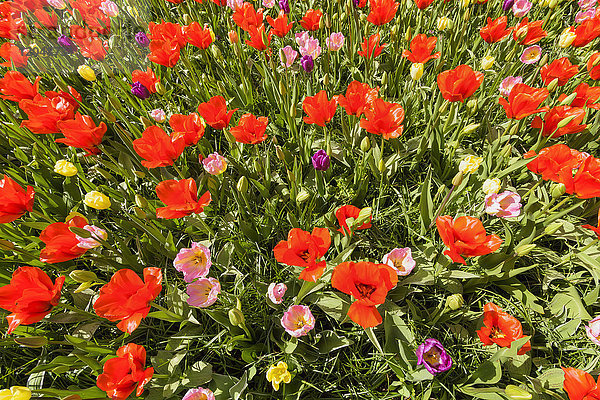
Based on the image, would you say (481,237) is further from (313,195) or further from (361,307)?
(313,195)

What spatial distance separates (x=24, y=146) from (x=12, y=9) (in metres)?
1.19

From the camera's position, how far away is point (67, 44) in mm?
2312

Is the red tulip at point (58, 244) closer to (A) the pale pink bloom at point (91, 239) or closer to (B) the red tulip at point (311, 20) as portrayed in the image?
(A) the pale pink bloom at point (91, 239)

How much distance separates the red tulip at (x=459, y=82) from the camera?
4.47 feet

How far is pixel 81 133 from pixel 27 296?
2.38 feet

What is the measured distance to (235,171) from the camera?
1.83 metres

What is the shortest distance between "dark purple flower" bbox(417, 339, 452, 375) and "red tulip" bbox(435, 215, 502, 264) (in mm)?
292

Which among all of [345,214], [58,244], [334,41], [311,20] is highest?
[311,20]

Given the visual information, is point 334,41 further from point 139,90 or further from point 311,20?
point 139,90

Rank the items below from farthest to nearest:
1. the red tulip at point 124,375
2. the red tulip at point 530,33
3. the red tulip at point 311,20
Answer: the red tulip at point 311,20, the red tulip at point 530,33, the red tulip at point 124,375

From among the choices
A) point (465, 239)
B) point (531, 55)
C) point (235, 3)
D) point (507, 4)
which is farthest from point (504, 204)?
point (235, 3)

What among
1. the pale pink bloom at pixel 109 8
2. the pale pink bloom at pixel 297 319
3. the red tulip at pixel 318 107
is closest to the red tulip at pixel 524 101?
the red tulip at pixel 318 107

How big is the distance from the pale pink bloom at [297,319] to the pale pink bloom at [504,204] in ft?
2.78

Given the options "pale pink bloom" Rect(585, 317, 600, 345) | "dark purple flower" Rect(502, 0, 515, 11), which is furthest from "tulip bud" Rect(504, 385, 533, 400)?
"dark purple flower" Rect(502, 0, 515, 11)
